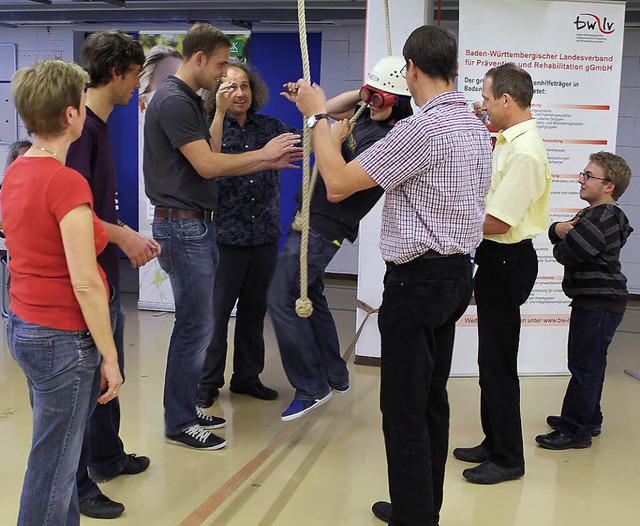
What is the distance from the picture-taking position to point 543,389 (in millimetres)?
4531

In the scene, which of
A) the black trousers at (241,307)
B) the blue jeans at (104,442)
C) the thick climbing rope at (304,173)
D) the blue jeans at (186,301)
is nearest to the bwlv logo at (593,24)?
the black trousers at (241,307)

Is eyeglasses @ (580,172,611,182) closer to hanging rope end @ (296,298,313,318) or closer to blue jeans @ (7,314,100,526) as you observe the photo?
hanging rope end @ (296,298,313,318)

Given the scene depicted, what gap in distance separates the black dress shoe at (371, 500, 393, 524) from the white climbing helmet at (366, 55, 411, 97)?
63.5 inches

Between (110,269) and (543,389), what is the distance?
283 cm

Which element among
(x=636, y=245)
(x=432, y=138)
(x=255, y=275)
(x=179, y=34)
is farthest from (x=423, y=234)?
(x=636, y=245)

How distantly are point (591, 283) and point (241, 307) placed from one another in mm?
1819

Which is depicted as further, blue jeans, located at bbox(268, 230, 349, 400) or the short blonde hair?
blue jeans, located at bbox(268, 230, 349, 400)

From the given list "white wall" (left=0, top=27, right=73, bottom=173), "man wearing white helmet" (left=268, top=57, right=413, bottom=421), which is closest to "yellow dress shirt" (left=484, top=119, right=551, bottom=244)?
"man wearing white helmet" (left=268, top=57, right=413, bottom=421)

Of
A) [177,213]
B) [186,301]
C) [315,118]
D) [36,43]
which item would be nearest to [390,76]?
[315,118]

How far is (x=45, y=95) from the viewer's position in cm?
192

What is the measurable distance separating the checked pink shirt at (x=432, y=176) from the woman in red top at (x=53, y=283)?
2.76ft

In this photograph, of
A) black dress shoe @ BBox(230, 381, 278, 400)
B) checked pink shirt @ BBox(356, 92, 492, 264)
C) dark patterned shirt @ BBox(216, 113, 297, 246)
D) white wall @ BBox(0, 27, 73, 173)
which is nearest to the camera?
checked pink shirt @ BBox(356, 92, 492, 264)

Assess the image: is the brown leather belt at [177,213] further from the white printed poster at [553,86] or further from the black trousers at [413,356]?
the white printed poster at [553,86]

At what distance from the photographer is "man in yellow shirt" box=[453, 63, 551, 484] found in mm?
2979
